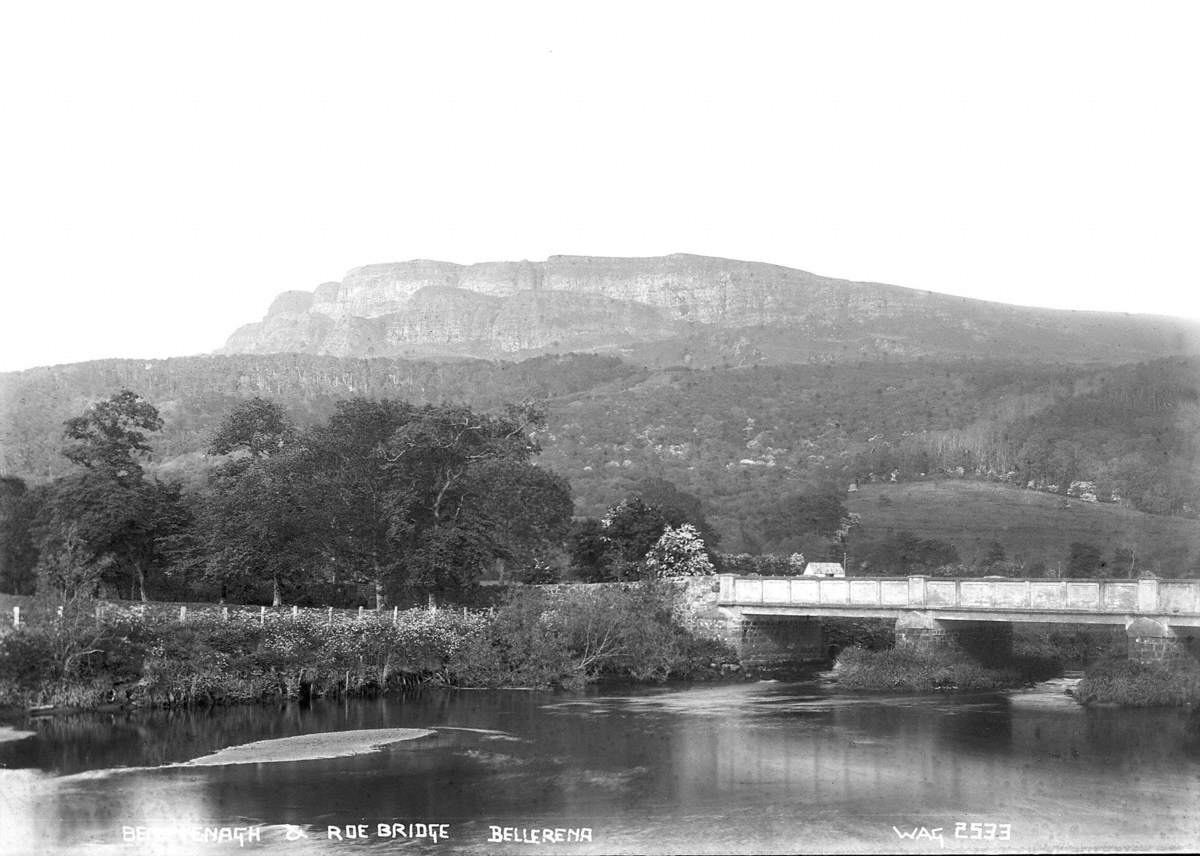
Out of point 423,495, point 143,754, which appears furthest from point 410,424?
point 143,754

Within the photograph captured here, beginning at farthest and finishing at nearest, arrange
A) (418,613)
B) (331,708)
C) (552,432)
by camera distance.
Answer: (552,432) < (418,613) < (331,708)

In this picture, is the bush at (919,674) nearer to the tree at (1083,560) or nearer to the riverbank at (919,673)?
the riverbank at (919,673)

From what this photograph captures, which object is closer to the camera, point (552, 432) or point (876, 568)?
point (876, 568)

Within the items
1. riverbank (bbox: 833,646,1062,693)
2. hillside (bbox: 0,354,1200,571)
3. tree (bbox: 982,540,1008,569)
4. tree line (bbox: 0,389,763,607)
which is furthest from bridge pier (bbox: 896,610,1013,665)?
hillside (bbox: 0,354,1200,571)

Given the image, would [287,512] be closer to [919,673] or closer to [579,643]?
[579,643]

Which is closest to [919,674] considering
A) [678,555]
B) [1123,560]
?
[678,555]

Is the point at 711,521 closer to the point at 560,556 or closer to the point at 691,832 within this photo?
the point at 560,556
